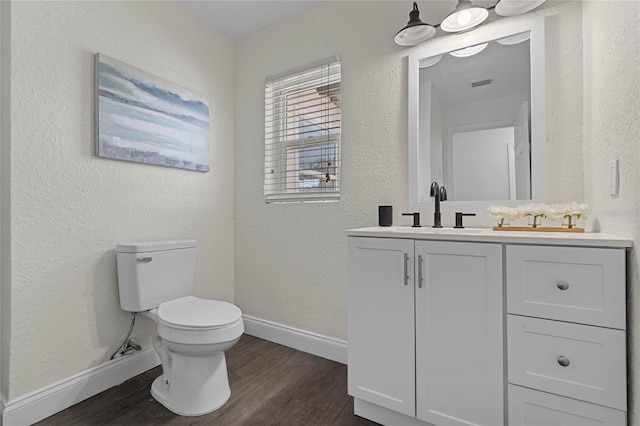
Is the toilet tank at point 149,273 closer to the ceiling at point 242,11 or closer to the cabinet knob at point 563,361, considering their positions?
the ceiling at point 242,11

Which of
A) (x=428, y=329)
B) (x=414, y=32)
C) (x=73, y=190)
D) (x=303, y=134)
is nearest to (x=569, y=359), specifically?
(x=428, y=329)

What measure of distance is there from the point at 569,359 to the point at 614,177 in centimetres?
66

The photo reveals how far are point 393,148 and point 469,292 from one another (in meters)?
0.99

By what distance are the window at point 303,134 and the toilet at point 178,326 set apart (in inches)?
35.3

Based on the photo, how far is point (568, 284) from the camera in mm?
1077

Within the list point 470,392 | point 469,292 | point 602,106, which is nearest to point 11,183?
point 469,292

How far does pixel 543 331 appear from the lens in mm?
1112

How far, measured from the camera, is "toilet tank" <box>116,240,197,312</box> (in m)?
1.78

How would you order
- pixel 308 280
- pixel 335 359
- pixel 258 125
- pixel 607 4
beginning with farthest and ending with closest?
pixel 258 125 < pixel 308 280 < pixel 335 359 < pixel 607 4

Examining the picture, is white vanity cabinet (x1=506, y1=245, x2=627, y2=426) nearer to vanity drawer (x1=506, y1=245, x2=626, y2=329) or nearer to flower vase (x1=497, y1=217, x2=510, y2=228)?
vanity drawer (x1=506, y1=245, x2=626, y2=329)

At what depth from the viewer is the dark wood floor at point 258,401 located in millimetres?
1511

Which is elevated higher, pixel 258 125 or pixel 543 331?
pixel 258 125

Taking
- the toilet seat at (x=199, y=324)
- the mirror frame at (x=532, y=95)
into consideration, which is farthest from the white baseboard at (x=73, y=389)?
the mirror frame at (x=532, y=95)

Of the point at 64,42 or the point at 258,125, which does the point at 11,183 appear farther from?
the point at 258,125
